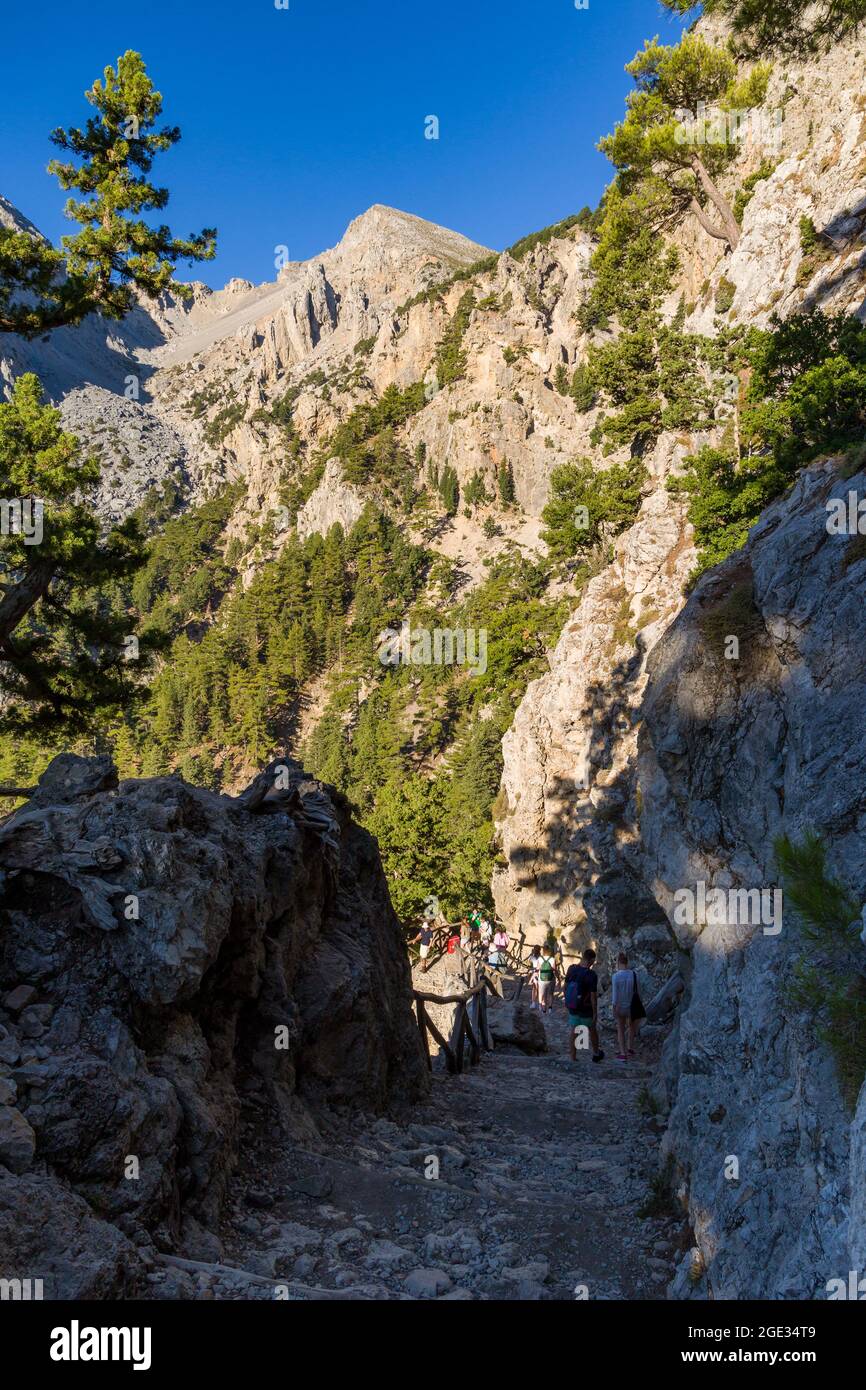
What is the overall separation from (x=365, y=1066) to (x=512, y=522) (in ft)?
282

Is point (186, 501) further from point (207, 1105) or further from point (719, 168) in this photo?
point (207, 1105)

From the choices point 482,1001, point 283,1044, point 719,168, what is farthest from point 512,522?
point 283,1044

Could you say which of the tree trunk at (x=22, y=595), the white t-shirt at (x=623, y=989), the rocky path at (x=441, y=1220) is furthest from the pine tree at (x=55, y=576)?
the white t-shirt at (x=623, y=989)

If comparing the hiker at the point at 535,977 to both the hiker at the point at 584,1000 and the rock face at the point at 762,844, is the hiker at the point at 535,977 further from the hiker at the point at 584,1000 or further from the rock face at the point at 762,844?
the rock face at the point at 762,844

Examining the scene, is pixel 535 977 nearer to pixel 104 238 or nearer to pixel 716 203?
pixel 104 238

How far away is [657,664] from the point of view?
9.67 meters

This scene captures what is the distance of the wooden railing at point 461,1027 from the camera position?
37.6 ft

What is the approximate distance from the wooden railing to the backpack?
160 centimetres

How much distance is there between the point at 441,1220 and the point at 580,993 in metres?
7.17

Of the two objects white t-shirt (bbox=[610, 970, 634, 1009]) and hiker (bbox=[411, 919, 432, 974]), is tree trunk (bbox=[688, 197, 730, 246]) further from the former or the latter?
white t-shirt (bbox=[610, 970, 634, 1009])

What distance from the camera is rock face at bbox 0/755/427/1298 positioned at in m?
4.61

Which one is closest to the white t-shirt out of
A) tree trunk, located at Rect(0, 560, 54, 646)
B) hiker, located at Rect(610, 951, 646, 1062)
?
hiker, located at Rect(610, 951, 646, 1062)

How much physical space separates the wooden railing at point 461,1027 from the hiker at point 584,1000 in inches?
61.8

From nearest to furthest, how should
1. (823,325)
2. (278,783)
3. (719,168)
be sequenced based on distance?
(278,783)
(823,325)
(719,168)
